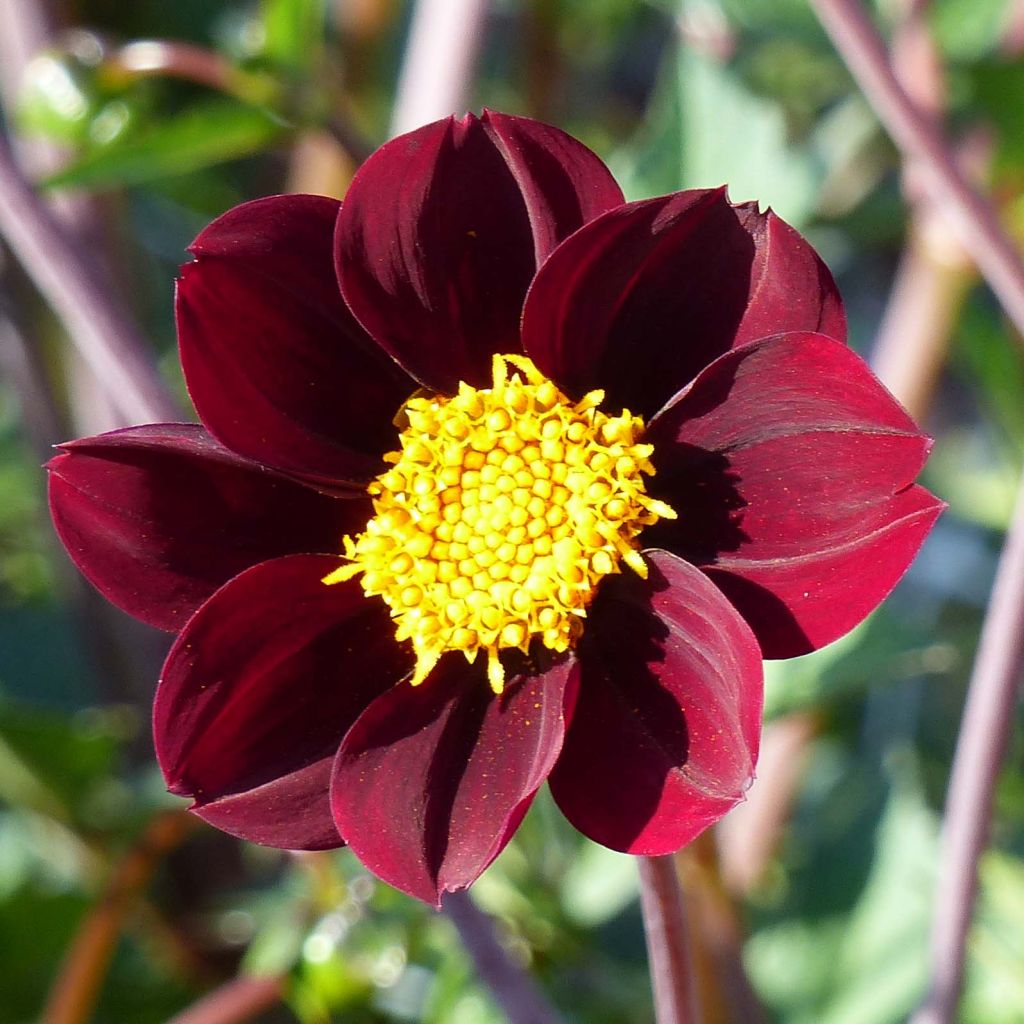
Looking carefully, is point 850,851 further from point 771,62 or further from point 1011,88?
point 771,62

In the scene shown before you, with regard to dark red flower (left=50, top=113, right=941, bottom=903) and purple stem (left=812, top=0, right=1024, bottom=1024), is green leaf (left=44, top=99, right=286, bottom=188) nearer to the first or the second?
dark red flower (left=50, top=113, right=941, bottom=903)

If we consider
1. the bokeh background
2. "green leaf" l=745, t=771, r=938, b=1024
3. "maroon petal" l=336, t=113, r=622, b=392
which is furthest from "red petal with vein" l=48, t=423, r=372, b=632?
"green leaf" l=745, t=771, r=938, b=1024

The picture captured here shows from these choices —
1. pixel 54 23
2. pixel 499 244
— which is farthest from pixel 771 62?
pixel 499 244

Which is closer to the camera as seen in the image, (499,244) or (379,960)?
(499,244)

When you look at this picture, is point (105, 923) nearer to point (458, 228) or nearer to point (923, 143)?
point (458, 228)

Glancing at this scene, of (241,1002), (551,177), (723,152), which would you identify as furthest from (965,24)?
(241,1002)
